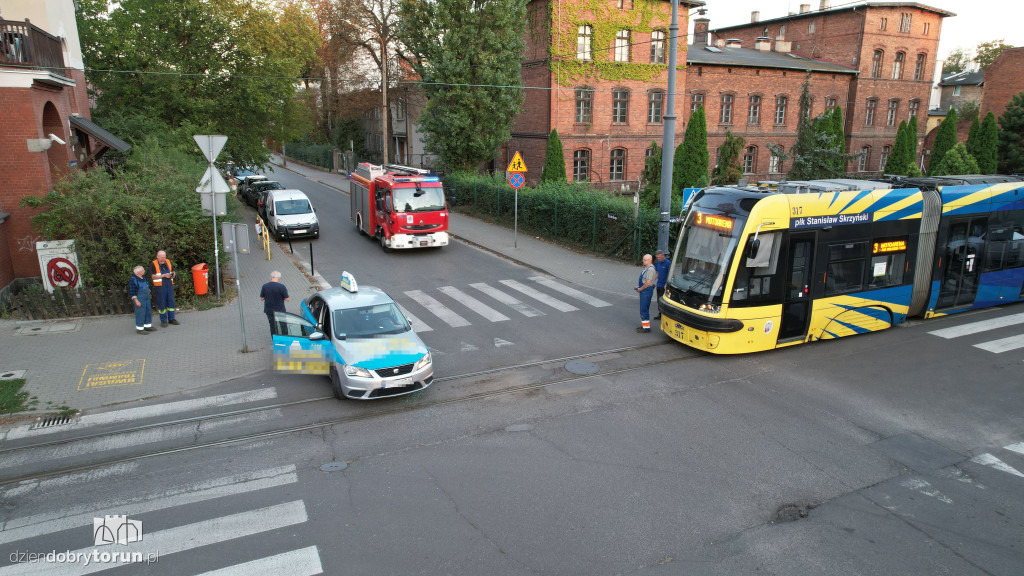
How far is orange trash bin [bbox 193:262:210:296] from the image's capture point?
14380 mm

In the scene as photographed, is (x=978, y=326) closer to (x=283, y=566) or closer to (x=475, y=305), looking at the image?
(x=475, y=305)

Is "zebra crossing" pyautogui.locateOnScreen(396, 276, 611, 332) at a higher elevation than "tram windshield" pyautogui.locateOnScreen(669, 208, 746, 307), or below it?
below

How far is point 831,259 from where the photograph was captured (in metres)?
11.2

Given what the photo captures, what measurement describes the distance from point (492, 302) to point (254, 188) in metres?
21.3

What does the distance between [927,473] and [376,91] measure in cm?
4498

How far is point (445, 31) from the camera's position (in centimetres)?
2961

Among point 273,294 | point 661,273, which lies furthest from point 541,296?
point 273,294

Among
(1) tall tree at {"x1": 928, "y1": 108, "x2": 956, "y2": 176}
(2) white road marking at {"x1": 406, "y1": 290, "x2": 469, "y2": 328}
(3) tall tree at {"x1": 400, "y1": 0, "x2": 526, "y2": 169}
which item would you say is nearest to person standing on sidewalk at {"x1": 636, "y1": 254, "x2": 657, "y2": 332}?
(2) white road marking at {"x1": 406, "y1": 290, "x2": 469, "y2": 328}

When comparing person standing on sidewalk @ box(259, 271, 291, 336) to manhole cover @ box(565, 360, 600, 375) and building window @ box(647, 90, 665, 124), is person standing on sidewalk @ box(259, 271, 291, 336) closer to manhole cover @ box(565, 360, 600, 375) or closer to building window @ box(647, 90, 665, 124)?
manhole cover @ box(565, 360, 600, 375)

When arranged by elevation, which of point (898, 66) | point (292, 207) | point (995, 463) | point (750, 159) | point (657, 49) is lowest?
point (995, 463)

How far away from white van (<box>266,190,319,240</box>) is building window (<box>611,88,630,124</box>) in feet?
64.0

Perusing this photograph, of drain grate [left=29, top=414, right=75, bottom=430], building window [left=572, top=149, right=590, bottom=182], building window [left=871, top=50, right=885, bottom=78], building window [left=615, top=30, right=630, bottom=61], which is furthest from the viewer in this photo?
building window [left=871, top=50, right=885, bottom=78]

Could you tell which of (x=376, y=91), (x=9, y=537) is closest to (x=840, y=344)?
(x=9, y=537)

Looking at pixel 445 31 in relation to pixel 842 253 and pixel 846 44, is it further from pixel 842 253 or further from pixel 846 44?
pixel 846 44
